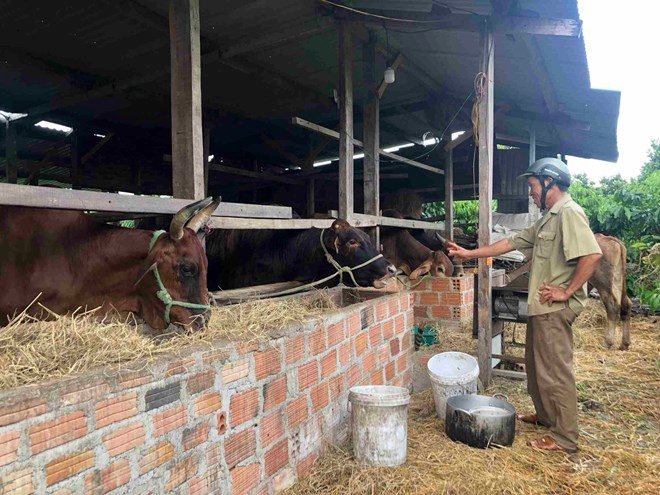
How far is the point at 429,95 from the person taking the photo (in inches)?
293

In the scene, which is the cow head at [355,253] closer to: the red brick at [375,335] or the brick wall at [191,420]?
the red brick at [375,335]

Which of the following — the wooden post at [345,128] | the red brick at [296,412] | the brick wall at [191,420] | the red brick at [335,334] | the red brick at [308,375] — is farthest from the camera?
the wooden post at [345,128]

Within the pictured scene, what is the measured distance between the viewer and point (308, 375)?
115 inches

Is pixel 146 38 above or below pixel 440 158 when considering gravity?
above

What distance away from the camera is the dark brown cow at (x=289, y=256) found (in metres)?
5.27

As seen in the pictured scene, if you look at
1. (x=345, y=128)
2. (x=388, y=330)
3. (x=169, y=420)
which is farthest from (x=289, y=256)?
(x=169, y=420)

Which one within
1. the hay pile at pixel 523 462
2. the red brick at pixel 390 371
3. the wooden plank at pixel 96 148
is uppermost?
the wooden plank at pixel 96 148

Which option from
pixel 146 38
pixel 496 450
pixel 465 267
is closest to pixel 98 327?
pixel 496 450

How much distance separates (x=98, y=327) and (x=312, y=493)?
148cm

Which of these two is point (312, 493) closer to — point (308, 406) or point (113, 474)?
point (308, 406)

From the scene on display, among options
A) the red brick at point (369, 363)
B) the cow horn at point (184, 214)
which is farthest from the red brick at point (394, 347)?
the cow horn at point (184, 214)

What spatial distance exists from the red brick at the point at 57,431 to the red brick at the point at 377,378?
2540 mm

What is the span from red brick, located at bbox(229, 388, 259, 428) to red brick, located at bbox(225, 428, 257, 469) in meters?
0.06

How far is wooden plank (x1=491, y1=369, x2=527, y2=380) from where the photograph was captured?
4.85m
